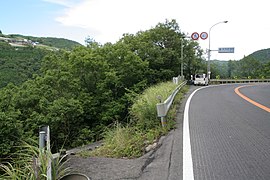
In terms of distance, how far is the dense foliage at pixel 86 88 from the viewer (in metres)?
16.7


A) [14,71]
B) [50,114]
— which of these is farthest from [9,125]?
[14,71]

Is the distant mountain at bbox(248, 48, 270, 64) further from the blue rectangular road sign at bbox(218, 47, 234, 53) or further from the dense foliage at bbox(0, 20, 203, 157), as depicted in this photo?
the dense foliage at bbox(0, 20, 203, 157)

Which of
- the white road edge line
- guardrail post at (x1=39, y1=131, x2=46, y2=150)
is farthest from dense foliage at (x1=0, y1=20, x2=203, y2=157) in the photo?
guardrail post at (x1=39, y1=131, x2=46, y2=150)

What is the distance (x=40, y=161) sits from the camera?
324 centimetres

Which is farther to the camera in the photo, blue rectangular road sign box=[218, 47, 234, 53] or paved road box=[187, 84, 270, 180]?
blue rectangular road sign box=[218, 47, 234, 53]

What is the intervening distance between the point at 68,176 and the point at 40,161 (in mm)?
596

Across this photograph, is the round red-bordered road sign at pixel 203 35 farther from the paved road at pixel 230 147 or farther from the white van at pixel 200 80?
the paved road at pixel 230 147

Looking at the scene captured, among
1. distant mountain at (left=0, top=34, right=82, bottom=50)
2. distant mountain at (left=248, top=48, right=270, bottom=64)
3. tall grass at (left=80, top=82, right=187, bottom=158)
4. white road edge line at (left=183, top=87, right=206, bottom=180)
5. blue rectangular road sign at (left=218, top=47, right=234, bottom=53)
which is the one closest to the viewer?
white road edge line at (left=183, top=87, right=206, bottom=180)

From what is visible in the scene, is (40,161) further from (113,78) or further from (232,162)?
(113,78)

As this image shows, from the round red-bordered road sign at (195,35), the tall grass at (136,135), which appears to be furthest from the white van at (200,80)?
the tall grass at (136,135)

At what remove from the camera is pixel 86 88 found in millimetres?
22500

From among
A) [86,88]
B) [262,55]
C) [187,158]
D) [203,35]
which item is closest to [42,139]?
[187,158]

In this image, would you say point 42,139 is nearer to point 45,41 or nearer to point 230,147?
point 230,147

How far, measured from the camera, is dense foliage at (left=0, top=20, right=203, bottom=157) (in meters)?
16.7
